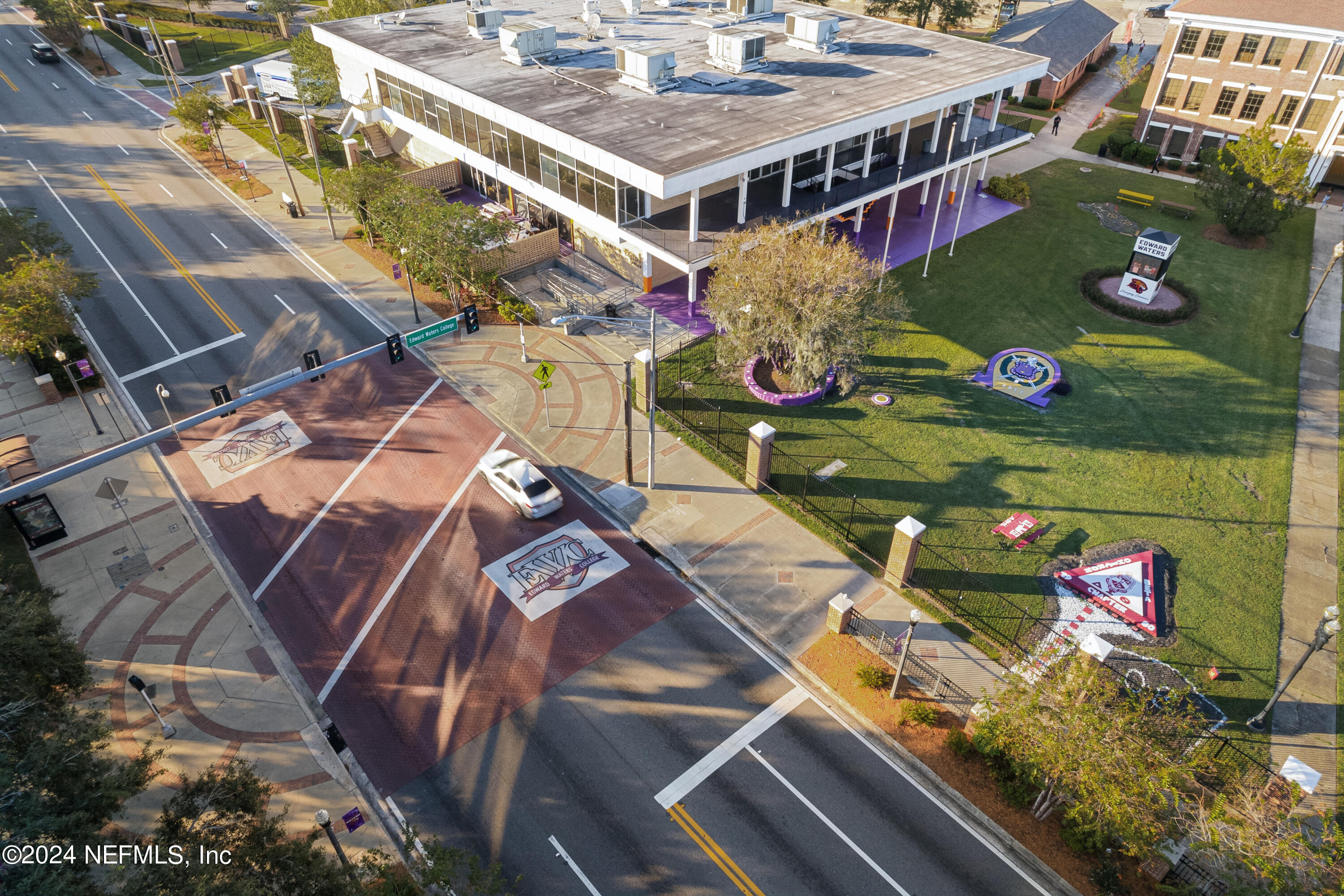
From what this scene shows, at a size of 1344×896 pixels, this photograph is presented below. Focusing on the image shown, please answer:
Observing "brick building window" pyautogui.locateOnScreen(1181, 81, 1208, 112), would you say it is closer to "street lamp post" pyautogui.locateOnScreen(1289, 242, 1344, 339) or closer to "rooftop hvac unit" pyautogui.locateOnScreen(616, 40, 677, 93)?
"street lamp post" pyautogui.locateOnScreen(1289, 242, 1344, 339)

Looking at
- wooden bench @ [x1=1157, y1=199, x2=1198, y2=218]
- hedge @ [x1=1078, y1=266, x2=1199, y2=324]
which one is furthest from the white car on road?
wooden bench @ [x1=1157, y1=199, x2=1198, y2=218]

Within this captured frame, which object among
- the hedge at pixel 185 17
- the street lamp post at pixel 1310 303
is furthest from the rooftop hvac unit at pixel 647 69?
the hedge at pixel 185 17

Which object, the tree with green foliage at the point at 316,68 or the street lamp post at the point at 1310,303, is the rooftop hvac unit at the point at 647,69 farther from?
the street lamp post at the point at 1310,303

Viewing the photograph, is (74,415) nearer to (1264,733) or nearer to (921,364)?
(921,364)

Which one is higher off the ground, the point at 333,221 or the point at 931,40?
the point at 931,40

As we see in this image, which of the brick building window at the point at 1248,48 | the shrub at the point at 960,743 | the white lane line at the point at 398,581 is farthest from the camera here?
the brick building window at the point at 1248,48

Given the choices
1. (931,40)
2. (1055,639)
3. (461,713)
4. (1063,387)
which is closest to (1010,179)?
(931,40)
